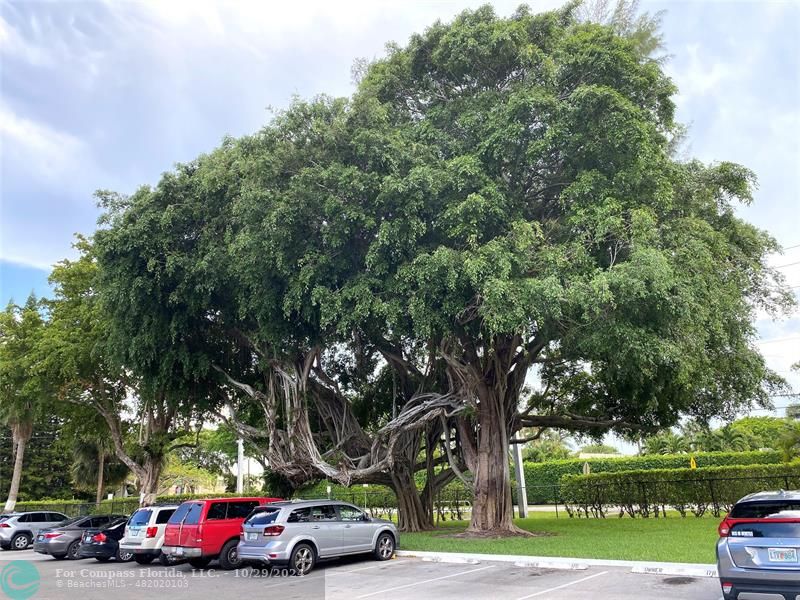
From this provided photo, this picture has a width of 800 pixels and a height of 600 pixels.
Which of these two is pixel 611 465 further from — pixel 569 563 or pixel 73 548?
pixel 73 548

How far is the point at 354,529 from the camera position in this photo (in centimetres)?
1389

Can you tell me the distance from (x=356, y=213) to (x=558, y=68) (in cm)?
621

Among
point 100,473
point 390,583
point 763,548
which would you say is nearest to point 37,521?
point 100,473

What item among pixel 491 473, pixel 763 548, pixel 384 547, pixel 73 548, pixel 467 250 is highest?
pixel 467 250

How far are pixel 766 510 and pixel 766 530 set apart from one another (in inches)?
13.5

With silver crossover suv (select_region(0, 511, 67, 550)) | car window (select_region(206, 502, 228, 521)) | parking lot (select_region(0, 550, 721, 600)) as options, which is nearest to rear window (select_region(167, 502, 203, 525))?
car window (select_region(206, 502, 228, 521))

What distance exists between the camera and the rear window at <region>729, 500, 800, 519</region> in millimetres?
7301

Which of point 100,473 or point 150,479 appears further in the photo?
point 100,473

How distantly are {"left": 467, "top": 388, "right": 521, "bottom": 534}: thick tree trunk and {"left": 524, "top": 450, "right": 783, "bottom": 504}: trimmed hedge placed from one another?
15676 millimetres

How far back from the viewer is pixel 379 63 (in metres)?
18.3

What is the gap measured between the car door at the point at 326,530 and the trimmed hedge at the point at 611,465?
22.0 m

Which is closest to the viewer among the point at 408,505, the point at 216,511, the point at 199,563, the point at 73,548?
the point at 216,511

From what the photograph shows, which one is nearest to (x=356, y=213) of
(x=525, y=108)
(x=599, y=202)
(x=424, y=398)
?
(x=525, y=108)

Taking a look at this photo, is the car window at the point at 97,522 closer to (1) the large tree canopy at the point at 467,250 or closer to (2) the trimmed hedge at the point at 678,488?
(1) the large tree canopy at the point at 467,250
